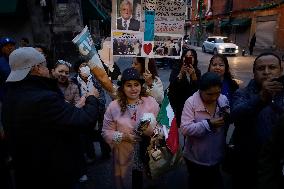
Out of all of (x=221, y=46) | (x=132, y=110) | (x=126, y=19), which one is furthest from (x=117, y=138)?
(x=221, y=46)

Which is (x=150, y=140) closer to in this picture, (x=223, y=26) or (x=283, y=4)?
(x=283, y=4)

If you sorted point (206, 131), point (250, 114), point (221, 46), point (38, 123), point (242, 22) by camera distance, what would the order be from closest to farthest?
point (38, 123) → point (250, 114) → point (206, 131) → point (221, 46) → point (242, 22)

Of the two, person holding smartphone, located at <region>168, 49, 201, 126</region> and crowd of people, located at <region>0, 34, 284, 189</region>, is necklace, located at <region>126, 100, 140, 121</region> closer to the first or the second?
crowd of people, located at <region>0, 34, 284, 189</region>

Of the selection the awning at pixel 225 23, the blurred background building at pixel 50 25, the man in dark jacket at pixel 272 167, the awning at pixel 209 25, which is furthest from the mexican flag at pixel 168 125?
the awning at pixel 209 25

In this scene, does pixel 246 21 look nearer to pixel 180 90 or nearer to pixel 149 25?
pixel 180 90

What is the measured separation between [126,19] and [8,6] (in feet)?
28.3

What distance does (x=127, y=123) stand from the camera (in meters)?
3.17

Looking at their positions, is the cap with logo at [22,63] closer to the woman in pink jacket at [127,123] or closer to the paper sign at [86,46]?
the paper sign at [86,46]

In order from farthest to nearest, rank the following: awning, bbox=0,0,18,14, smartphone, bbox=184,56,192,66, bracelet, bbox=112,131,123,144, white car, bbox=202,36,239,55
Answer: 1. white car, bbox=202,36,239,55
2. awning, bbox=0,0,18,14
3. smartphone, bbox=184,56,192,66
4. bracelet, bbox=112,131,123,144

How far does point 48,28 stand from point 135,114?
39.2 ft

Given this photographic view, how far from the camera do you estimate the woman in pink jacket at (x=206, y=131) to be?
3.10 m

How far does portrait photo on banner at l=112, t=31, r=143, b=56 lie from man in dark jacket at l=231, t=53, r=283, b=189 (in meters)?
1.57

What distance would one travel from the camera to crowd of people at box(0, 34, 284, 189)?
2.37 m

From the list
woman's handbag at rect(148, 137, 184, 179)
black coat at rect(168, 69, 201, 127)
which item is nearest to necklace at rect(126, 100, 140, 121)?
woman's handbag at rect(148, 137, 184, 179)
